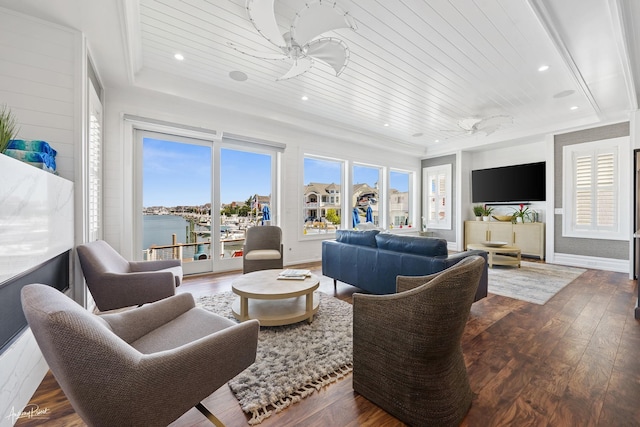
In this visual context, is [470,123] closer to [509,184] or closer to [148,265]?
[509,184]

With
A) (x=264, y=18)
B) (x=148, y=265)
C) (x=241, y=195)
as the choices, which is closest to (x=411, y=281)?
(x=264, y=18)

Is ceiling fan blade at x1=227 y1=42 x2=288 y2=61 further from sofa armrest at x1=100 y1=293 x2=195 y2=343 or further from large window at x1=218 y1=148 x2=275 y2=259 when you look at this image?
sofa armrest at x1=100 y1=293 x2=195 y2=343

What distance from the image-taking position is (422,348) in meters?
1.27

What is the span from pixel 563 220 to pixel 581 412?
512 centimetres

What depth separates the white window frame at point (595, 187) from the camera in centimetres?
452

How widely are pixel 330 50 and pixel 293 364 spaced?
8.60 ft

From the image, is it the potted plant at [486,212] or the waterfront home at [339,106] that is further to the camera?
the potted plant at [486,212]

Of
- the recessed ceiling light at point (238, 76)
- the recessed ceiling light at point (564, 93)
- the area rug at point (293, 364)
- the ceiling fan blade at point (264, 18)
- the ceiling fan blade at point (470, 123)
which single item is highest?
the recessed ceiling light at point (238, 76)

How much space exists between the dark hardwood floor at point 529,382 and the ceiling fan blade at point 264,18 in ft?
7.59

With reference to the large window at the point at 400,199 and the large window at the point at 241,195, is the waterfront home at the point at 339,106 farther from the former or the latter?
the large window at the point at 400,199

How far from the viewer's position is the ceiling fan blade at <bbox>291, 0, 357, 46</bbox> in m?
1.93

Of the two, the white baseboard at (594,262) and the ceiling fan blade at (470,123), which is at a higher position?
the ceiling fan blade at (470,123)

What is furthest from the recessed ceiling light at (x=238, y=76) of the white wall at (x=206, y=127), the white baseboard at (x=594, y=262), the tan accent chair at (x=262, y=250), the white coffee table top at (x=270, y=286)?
the white baseboard at (x=594, y=262)

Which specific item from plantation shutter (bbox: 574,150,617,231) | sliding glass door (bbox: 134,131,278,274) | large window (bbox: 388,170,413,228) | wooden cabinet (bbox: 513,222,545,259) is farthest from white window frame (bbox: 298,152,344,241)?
plantation shutter (bbox: 574,150,617,231)
